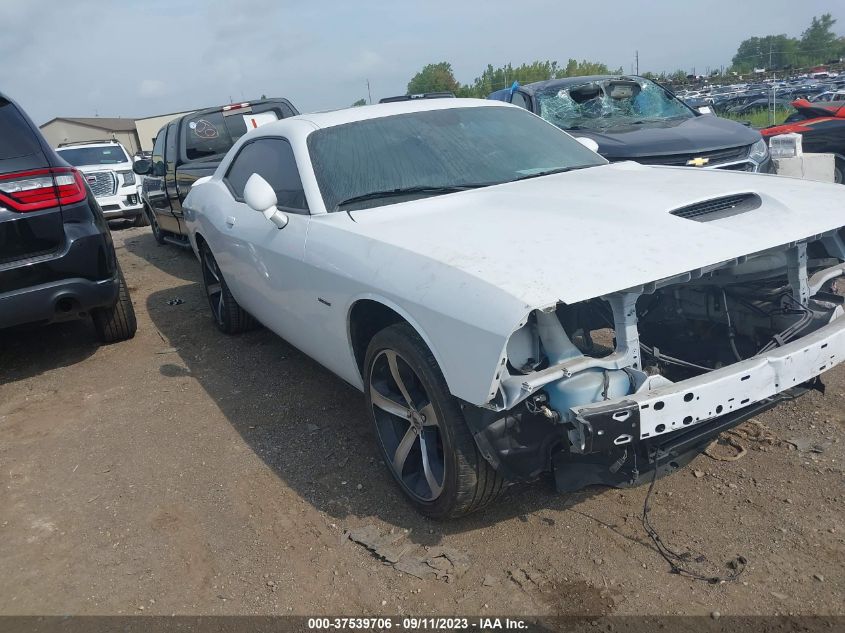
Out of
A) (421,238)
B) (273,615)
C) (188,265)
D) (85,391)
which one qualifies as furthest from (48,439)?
(188,265)

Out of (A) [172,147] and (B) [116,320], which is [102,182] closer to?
(A) [172,147]

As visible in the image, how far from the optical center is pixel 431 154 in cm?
363

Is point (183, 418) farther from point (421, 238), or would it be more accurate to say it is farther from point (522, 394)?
point (522, 394)

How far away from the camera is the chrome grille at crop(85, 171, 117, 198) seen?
12.8 metres

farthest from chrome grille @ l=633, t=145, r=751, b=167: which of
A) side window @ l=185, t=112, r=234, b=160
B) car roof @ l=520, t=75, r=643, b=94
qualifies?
side window @ l=185, t=112, r=234, b=160

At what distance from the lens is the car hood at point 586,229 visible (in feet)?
7.62

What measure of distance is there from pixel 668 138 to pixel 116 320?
17.2ft

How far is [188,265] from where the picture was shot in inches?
354

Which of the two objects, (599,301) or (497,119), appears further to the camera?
(497,119)

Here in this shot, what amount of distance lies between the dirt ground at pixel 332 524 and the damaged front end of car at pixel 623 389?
0.36m

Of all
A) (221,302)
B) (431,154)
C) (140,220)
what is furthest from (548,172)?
(140,220)

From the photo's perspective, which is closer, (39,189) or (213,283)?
(39,189)

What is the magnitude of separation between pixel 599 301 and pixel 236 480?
196 centimetres

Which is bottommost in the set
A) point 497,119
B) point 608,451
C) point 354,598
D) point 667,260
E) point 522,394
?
point 354,598
